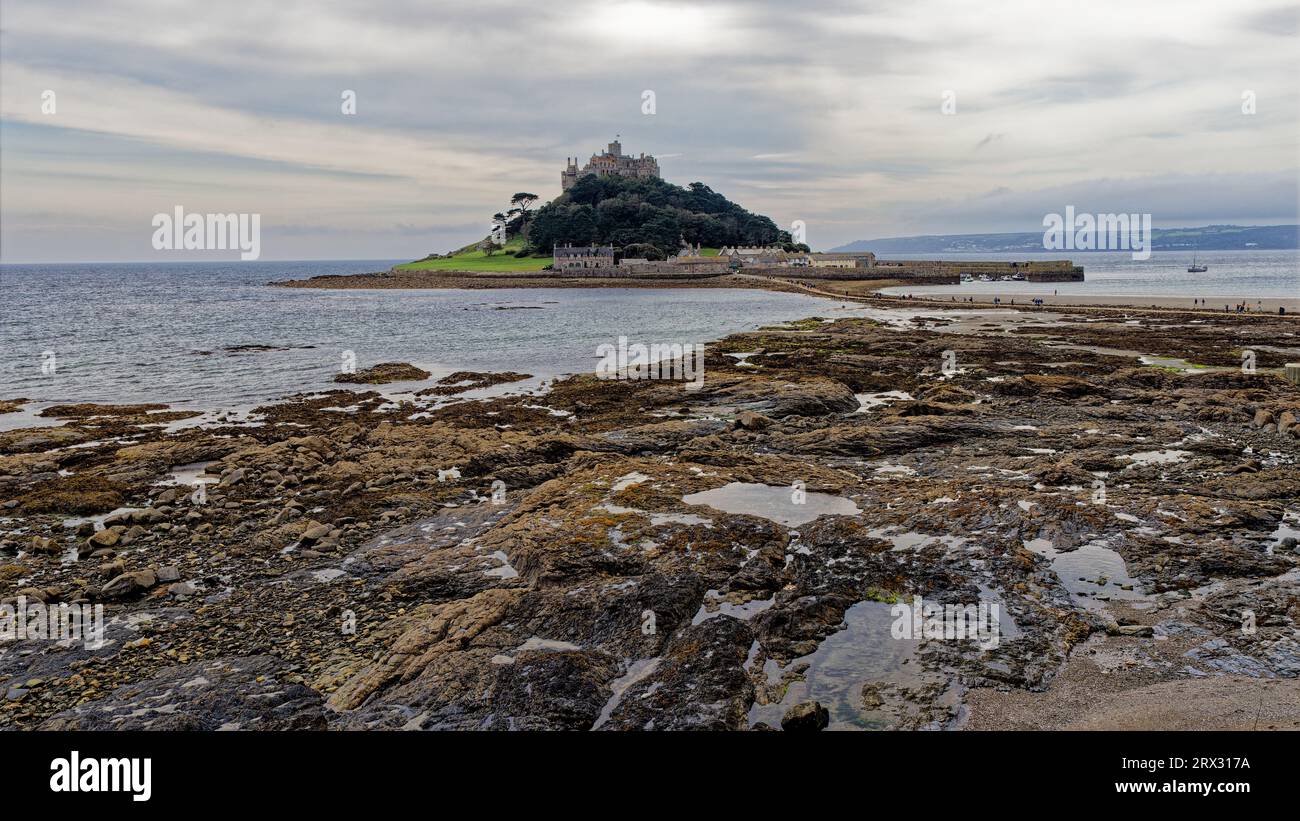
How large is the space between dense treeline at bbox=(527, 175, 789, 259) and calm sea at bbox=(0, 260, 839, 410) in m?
53.6

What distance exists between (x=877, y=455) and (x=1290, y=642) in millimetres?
11855

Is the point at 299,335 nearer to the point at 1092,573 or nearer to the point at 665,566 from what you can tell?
the point at 665,566

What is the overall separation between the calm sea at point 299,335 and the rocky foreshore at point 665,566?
12823mm

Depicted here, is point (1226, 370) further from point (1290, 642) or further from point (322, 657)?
point (322, 657)

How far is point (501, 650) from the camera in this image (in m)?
11.2

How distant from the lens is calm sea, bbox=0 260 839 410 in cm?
3944

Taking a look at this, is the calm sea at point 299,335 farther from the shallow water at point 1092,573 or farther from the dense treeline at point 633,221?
the dense treeline at point 633,221

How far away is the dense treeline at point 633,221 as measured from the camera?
560ft

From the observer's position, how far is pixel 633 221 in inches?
6924

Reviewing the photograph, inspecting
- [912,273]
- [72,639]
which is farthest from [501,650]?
[912,273]
